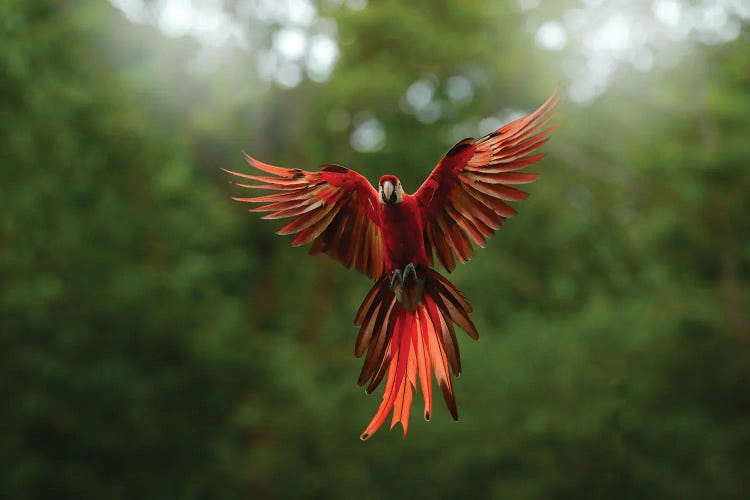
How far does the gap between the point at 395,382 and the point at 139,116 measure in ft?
23.1

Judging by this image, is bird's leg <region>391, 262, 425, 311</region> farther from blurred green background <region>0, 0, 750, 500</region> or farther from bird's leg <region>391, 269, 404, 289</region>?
blurred green background <region>0, 0, 750, 500</region>

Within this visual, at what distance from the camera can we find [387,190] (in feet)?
3.39

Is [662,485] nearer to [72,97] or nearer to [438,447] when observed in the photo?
[438,447]

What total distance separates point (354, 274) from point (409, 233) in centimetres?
729

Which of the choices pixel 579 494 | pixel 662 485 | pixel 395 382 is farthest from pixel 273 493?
pixel 395 382

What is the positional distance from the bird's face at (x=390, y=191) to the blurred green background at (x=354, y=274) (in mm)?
5502

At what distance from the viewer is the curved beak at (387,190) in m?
1.03

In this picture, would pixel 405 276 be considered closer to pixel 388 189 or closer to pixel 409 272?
pixel 409 272

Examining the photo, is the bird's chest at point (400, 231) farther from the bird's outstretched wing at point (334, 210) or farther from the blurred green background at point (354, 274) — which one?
the blurred green background at point (354, 274)

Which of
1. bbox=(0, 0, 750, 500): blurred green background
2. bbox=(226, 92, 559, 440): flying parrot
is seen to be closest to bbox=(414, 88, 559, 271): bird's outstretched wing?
bbox=(226, 92, 559, 440): flying parrot

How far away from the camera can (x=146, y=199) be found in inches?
298

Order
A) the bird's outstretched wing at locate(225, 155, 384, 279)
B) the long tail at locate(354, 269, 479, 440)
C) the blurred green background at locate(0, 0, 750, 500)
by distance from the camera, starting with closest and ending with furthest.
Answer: the long tail at locate(354, 269, 479, 440) → the bird's outstretched wing at locate(225, 155, 384, 279) → the blurred green background at locate(0, 0, 750, 500)

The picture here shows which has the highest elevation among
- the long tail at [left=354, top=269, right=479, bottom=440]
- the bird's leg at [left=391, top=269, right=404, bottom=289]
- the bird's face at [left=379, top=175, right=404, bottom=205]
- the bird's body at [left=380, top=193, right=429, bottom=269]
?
the bird's face at [left=379, top=175, right=404, bottom=205]

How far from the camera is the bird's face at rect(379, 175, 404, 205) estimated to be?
3.37 feet
